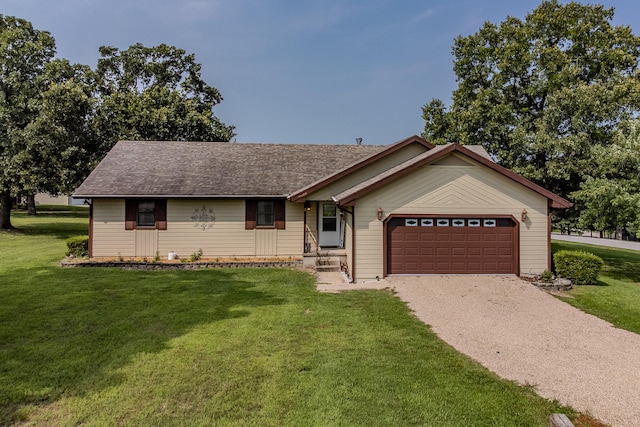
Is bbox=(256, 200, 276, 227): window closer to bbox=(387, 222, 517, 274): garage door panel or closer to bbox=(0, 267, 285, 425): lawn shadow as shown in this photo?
bbox=(0, 267, 285, 425): lawn shadow

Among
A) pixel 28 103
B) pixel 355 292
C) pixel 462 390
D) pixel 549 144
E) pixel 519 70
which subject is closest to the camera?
pixel 462 390

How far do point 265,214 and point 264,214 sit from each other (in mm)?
46

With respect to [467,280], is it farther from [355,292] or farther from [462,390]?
[462,390]

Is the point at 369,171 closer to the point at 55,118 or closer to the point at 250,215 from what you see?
the point at 250,215

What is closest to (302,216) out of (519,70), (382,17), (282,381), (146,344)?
(146,344)

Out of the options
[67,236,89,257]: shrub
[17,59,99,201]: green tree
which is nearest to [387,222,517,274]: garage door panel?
[67,236,89,257]: shrub

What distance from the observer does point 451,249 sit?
503 inches

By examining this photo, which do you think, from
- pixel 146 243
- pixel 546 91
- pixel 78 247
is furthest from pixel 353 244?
pixel 546 91

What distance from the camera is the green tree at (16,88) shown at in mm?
21844

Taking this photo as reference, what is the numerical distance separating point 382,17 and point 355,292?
56.0 feet

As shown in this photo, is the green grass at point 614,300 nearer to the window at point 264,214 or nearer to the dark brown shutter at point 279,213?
the dark brown shutter at point 279,213

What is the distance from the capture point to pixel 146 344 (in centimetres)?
677

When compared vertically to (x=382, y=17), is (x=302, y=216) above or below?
below

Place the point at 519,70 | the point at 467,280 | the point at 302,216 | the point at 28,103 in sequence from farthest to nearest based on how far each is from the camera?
the point at 519,70, the point at 28,103, the point at 302,216, the point at 467,280
